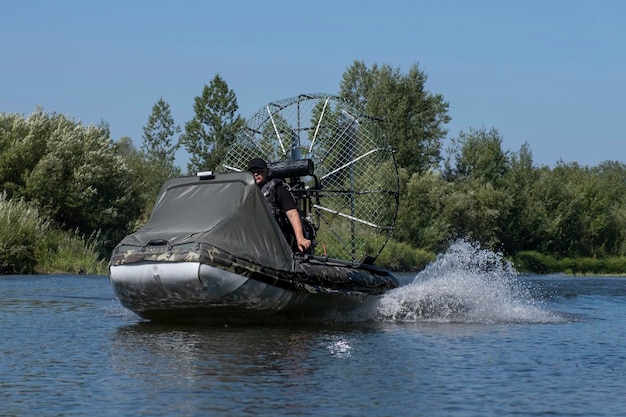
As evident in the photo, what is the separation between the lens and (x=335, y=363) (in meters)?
10.8

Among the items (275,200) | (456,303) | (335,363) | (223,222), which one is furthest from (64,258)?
(335,363)

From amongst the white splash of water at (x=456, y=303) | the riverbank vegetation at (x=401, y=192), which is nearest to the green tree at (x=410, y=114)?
the riverbank vegetation at (x=401, y=192)

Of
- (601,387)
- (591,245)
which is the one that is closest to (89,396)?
(601,387)

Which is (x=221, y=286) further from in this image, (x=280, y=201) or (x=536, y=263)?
(x=536, y=263)

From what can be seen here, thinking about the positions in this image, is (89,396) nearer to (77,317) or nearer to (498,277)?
(77,317)

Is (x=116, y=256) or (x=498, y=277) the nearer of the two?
(x=116, y=256)

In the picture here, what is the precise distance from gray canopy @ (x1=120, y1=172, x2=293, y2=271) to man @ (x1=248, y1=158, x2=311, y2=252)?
576 mm

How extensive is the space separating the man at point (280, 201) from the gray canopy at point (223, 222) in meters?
0.58

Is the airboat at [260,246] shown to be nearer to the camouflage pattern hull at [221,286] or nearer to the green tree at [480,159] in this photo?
the camouflage pattern hull at [221,286]

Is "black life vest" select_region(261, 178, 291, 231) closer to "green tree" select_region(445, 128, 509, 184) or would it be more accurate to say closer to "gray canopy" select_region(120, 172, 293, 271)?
"gray canopy" select_region(120, 172, 293, 271)

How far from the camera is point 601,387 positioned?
31.7 feet

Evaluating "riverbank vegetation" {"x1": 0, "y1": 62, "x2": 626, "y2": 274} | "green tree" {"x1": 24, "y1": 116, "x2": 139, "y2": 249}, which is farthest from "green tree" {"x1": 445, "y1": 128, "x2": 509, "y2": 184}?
"green tree" {"x1": 24, "y1": 116, "x2": 139, "y2": 249}

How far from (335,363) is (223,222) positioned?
364 centimetres

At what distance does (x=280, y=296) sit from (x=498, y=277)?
6143 mm
